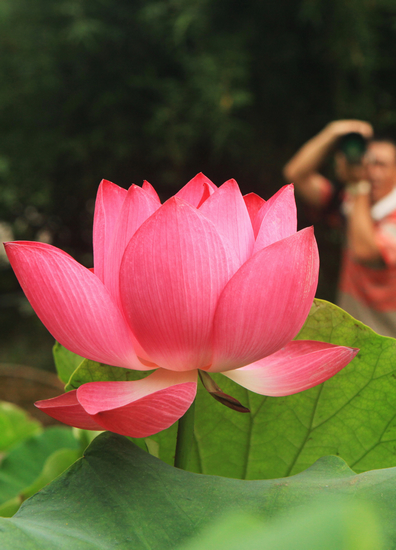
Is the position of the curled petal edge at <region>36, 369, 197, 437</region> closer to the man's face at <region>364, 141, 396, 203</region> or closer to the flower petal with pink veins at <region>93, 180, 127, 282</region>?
the flower petal with pink veins at <region>93, 180, 127, 282</region>

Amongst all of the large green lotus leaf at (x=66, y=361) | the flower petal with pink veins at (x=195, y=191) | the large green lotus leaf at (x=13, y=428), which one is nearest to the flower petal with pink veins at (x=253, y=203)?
the flower petal with pink veins at (x=195, y=191)

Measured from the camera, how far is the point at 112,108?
2.37 m

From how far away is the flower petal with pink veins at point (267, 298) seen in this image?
169 millimetres

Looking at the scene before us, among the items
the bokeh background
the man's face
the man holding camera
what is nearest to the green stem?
the man holding camera

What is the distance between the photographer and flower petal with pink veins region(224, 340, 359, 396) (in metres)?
0.18

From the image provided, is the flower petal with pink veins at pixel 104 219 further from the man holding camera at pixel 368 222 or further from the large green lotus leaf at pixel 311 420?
the man holding camera at pixel 368 222

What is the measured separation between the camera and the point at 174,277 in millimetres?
170

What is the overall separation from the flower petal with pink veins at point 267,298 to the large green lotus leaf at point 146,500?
0.18 ft

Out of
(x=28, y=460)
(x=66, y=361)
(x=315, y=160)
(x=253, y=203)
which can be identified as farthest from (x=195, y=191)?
(x=315, y=160)

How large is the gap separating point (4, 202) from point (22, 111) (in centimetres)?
54

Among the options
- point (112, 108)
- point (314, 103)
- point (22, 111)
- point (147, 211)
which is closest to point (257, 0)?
point (314, 103)

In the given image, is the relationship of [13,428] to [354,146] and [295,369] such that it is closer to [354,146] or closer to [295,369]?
[295,369]

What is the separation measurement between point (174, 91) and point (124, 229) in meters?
2.11

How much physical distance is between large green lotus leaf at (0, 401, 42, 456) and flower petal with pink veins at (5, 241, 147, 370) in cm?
60
